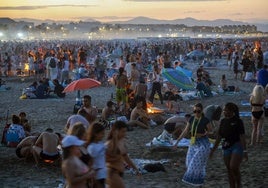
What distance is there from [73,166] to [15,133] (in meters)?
6.24

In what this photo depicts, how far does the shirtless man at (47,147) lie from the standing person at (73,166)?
168 inches

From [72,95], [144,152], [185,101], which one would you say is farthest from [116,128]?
[72,95]

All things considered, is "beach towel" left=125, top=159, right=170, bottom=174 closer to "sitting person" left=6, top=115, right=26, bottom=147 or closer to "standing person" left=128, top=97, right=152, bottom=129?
"sitting person" left=6, top=115, right=26, bottom=147

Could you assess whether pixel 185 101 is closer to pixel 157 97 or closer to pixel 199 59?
pixel 157 97

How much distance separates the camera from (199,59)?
43.7m

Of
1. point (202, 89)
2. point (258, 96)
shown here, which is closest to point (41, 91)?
point (202, 89)

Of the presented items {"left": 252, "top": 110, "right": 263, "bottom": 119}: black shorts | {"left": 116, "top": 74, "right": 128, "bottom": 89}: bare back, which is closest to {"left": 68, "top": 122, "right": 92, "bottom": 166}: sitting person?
{"left": 252, "top": 110, "right": 263, "bottom": 119}: black shorts

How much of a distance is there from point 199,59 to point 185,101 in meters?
25.4

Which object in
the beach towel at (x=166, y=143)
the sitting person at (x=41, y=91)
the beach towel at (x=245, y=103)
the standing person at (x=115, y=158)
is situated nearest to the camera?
the standing person at (x=115, y=158)

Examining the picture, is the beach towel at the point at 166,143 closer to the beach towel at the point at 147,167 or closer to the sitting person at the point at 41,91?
the beach towel at the point at 147,167

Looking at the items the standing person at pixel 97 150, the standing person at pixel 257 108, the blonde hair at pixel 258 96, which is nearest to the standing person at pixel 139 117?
the standing person at pixel 257 108

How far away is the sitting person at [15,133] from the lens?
10.7m

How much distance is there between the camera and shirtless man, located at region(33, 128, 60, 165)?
30.0 ft

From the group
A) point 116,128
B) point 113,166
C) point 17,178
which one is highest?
point 116,128
